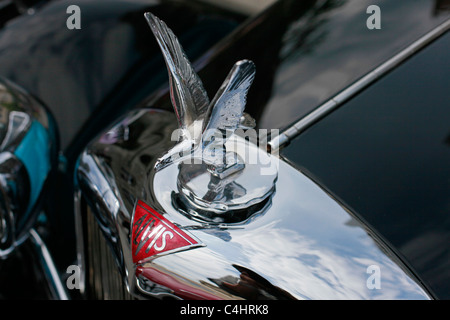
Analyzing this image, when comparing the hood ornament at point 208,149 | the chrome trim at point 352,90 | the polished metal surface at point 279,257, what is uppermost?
the chrome trim at point 352,90

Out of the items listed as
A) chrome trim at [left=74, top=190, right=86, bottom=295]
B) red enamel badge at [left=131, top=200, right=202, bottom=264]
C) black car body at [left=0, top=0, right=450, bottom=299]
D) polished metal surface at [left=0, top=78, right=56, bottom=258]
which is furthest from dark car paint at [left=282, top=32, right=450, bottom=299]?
polished metal surface at [left=0, top=78, right=56, bottom=258]

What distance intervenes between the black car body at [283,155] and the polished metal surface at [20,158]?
5 centimetres

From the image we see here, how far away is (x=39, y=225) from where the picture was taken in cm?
129

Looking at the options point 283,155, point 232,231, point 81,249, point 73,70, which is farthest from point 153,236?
point 73,70

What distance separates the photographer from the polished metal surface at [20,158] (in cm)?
113

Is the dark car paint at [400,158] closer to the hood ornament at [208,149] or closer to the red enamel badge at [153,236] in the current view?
the hood ornament at [208,149]

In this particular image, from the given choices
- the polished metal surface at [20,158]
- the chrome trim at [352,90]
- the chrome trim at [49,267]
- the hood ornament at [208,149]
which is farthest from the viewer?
the chrome trim at [49,267]

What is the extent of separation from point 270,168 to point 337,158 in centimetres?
12

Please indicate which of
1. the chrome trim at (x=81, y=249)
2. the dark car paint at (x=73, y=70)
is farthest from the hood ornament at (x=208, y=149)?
the dark car paint at (x=73, y=70)

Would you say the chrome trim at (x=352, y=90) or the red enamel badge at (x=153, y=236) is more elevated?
the chrome trim at (x=352, y=90)

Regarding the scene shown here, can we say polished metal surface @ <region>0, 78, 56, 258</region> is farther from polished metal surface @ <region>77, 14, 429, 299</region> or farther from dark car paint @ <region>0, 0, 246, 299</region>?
polished metal surface @ <region>77, 14, 429, 299</region>

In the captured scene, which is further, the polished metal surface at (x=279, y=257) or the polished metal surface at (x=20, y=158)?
the polished metal surface at (x=20, y=158)

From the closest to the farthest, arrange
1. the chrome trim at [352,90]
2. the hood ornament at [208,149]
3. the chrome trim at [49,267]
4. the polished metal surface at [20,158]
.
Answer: the hood ornament at [208,149] < the chrome trim at [352,90] < the polished metal surface at [20,158] < the chrome trim at [49,267]
